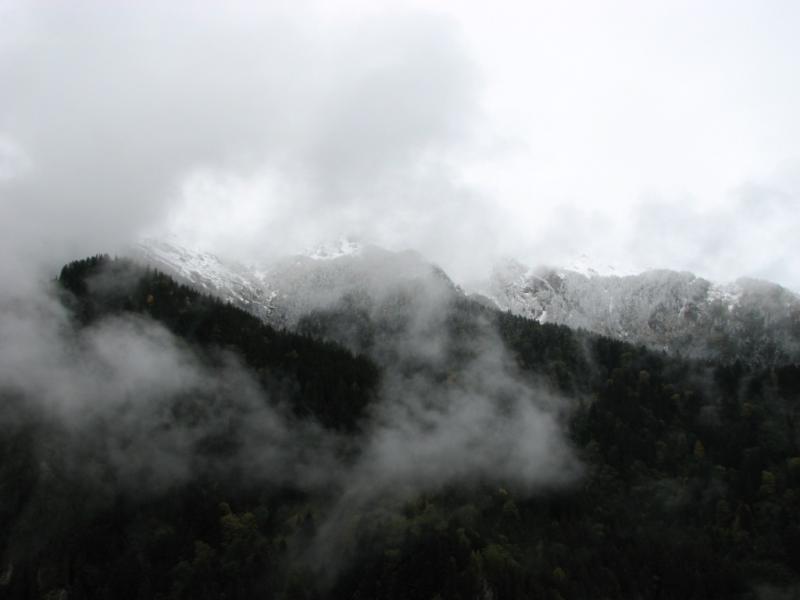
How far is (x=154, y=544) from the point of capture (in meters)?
182

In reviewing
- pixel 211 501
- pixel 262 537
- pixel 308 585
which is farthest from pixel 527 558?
pixel 211 501

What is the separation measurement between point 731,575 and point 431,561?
77.9m

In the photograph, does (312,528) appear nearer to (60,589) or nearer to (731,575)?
(60,589)

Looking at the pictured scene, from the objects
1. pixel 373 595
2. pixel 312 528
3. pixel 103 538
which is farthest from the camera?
pixel 312 528

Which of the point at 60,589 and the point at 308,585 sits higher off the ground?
the point at 308,585

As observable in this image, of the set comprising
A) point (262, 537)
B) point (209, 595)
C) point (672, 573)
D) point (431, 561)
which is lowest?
point (209, 595)

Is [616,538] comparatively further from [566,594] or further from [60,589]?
[60,589]

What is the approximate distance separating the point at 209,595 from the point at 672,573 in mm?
115519

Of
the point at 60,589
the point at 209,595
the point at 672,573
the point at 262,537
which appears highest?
the point at 672,573

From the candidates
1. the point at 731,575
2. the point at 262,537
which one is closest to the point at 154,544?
the point at 262,537

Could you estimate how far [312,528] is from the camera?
19400 cm

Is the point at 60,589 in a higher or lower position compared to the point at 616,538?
lower

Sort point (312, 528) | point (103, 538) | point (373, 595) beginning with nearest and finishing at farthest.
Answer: point (373, 595) → point (103, 538) → point (312, 528)

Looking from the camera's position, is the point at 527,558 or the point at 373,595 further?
the point at 527,558
